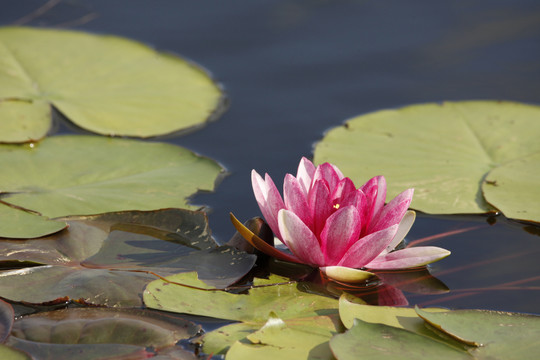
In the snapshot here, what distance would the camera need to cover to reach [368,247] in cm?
196

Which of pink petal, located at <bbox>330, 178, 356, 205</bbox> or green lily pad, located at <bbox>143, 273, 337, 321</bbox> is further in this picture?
pink petal, located at <bbox>330, 178, 356, 205</bbox>

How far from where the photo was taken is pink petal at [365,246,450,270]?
2029 millimetres

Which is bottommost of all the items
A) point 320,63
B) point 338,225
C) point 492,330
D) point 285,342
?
point 285,342

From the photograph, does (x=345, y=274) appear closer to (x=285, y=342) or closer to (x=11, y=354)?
(x=285, y=342)

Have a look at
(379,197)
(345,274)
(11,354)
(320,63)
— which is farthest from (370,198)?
(320,63)

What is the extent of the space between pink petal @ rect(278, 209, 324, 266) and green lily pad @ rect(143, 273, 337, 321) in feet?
0.44

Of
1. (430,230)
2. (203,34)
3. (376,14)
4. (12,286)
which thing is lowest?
(12,286)

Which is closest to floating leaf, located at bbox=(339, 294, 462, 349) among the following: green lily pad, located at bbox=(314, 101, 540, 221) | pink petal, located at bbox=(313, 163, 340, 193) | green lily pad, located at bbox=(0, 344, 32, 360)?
pink petal, located at bbox=(313, 163, 340, 193)

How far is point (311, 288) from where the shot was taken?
2012 millimetres

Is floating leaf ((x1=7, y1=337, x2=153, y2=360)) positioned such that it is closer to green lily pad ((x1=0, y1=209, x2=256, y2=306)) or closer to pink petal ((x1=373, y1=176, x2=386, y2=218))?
green lily pad ((x1=0, y1=209, x2=256, y2=306))

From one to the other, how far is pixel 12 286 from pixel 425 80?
2.62m

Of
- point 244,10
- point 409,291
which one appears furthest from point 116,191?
point 244,10

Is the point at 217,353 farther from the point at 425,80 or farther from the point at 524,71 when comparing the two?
the point at 524,71

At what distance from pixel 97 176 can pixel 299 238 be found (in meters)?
1.06
